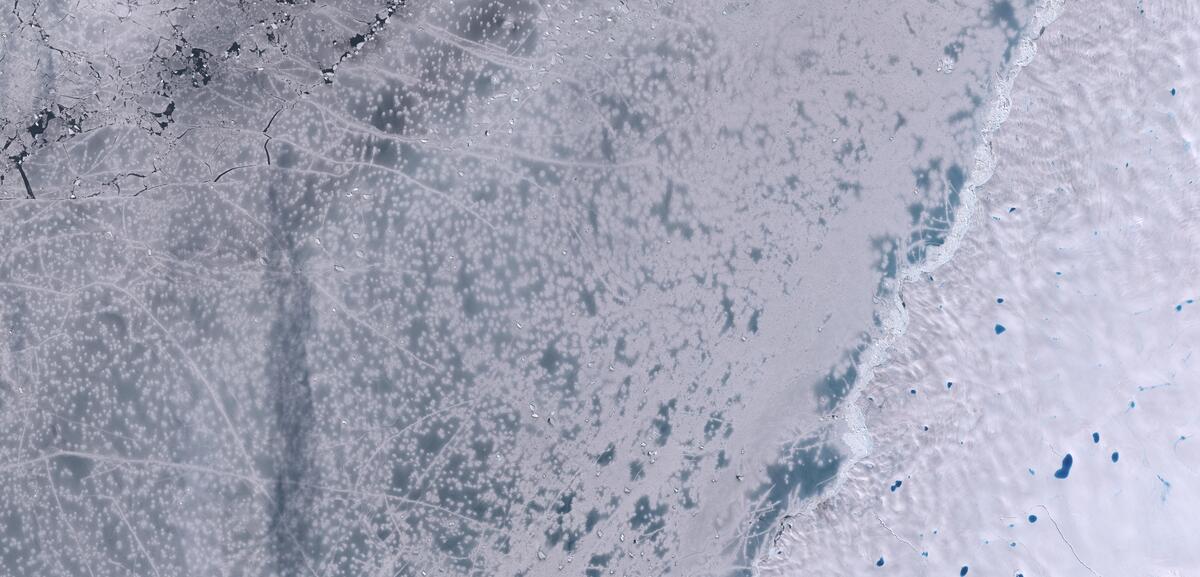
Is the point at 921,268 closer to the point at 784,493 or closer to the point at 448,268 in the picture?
the point at 784,493

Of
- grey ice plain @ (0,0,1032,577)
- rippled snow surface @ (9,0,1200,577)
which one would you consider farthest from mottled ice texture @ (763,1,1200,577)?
grey ice plain @ (0,0,1032,577)

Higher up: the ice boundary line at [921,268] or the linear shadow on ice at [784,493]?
the ice boundary line at [921,268]

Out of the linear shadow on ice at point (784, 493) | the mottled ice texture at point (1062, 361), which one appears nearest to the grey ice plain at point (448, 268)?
the linear shadow on ice at point (784, 493)

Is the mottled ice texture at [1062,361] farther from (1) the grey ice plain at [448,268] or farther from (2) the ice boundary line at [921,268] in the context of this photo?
(1) the grey ice plain at [448,268]

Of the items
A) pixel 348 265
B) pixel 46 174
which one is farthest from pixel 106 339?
pixel 348 265

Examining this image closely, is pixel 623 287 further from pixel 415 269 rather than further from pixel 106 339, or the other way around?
pixel 106 339

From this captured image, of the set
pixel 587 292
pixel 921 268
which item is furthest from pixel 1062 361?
pixel 587 292

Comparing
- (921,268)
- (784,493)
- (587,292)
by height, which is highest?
(921,268)

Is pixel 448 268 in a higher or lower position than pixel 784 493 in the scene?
higher
